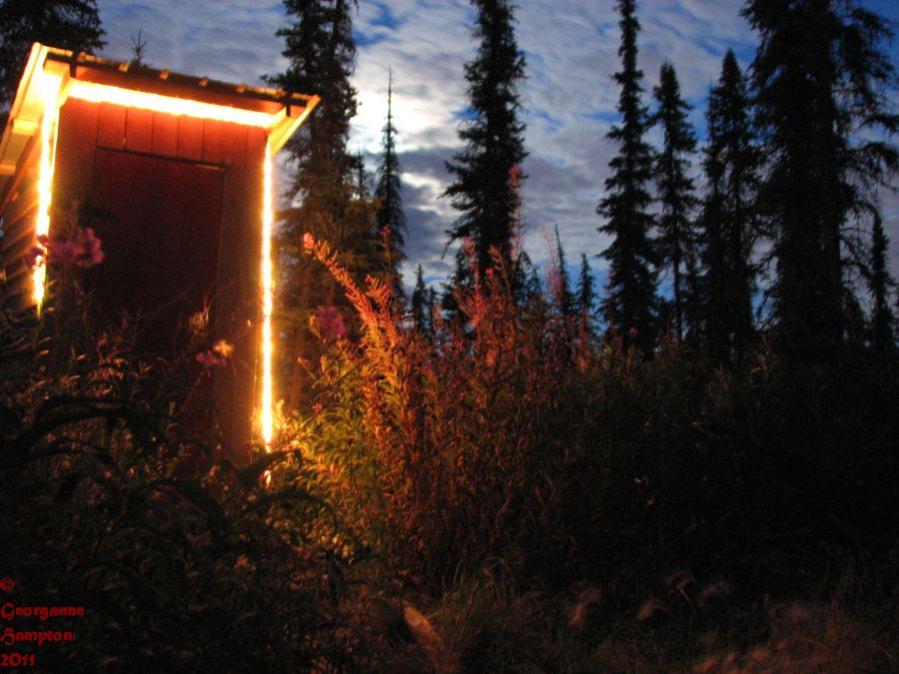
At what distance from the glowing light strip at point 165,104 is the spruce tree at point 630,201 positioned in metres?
25.3

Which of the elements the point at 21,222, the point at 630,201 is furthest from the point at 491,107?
the point at 21,222

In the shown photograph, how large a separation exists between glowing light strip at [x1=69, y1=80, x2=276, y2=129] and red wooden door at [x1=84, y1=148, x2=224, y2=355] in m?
0.37

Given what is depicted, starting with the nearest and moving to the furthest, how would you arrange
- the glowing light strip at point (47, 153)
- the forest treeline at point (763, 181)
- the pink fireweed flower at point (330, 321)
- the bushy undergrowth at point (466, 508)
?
the bushy undergrowth at point (466, 508), the pink fireweed flower at point (330, 321), the glowing light strip at point (47, 153), the forest treeline at point (763, 181)

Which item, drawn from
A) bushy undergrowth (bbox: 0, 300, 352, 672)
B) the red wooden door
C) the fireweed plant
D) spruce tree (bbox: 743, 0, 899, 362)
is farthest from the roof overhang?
spruce tree (bbox: 743, 0, 899, 362)

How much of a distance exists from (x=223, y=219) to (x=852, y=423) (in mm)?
4540

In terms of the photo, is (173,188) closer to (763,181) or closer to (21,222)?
(21,222)

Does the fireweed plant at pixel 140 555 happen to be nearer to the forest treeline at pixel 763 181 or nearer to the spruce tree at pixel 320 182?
the forest treeline at pixel 763 181

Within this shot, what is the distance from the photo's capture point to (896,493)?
4.75 m

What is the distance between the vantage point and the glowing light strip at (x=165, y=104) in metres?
5.49

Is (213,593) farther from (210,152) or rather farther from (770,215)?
(770,215)

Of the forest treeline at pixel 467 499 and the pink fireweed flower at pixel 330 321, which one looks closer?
the forest treeline at pixel 467 499

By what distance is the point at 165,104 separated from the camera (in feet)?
18.7

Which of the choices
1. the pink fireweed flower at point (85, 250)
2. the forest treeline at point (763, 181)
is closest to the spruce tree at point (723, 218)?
the forest treeline at point (763, 181)

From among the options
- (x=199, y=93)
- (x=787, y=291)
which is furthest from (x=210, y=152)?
(x=787, y=291)
